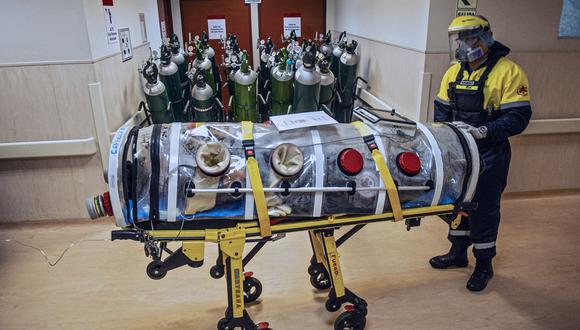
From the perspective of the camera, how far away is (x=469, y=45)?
7.57ft

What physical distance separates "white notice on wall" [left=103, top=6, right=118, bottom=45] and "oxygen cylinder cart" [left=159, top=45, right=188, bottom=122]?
1.75 feet

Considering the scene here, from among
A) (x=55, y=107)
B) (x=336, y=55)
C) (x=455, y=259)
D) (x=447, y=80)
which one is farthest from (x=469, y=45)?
(x=55, y=107)

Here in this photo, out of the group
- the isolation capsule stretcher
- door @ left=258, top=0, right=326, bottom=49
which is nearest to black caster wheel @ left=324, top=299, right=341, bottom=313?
the isolation capsule stretcher

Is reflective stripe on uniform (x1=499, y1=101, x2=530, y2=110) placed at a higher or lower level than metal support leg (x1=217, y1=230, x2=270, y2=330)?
higher

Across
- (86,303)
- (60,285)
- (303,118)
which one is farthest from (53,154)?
(303,118)

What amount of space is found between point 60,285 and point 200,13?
4364 mm

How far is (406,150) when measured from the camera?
1.80 metres

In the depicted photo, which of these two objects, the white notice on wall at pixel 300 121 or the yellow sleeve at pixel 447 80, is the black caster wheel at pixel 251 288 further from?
the yellow sleeve at pixel 447 80

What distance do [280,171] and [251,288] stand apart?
1.06 meters

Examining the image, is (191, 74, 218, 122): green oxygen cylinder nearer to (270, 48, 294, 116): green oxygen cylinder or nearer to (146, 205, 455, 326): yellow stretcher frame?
(270, 48, 294, 116): green oxygen cylinder

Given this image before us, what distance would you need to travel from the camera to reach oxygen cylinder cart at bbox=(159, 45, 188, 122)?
399 centimetres

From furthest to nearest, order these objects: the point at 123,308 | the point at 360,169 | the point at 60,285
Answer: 1. the point at 60,285
2. the point at 123,308
3. the point at 360,169

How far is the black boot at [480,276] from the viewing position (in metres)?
2.49

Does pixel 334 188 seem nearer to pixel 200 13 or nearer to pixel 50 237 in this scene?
pixel 50 237
